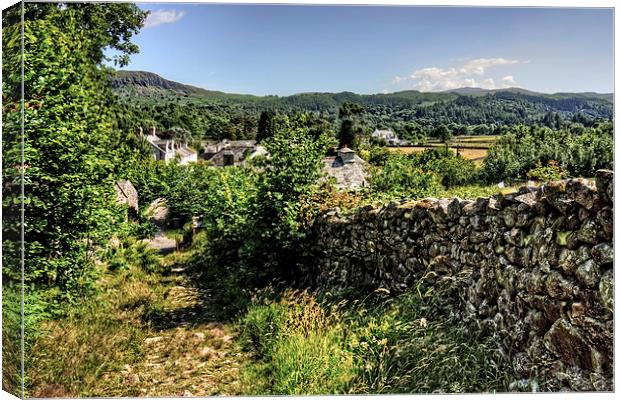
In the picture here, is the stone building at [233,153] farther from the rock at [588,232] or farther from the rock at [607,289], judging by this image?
the rock at [607,289]

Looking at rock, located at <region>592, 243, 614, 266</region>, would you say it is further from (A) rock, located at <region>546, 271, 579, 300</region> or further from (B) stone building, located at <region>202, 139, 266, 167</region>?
(B) stone building, located at <region>202, 139, 266, 167</region>

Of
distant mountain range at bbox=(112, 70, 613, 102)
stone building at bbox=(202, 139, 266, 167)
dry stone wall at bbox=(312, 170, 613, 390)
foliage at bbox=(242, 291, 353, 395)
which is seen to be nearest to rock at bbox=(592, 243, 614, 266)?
dry stone wall at bbox=(312, 170, 613, 390)

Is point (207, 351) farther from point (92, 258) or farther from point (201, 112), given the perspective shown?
point (201, 112)

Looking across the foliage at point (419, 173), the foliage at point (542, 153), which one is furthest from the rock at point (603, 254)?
the foliage at point (542, 153)

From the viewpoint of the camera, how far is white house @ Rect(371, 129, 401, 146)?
3719 centimetres

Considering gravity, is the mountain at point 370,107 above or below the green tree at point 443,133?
above

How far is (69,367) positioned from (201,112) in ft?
210

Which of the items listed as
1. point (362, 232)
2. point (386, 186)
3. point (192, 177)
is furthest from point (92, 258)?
point (192, 177)

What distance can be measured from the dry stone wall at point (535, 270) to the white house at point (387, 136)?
31.1m

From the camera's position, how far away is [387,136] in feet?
131

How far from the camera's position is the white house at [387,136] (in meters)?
37.2

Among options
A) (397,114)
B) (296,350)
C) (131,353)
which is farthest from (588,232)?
(397,114)

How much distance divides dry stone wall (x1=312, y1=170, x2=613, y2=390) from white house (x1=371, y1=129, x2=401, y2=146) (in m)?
31.1

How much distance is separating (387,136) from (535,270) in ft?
121
